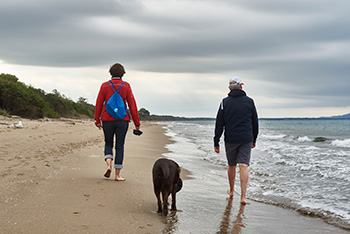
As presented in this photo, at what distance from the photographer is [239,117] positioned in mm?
4938

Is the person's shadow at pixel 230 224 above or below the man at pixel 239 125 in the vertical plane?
below

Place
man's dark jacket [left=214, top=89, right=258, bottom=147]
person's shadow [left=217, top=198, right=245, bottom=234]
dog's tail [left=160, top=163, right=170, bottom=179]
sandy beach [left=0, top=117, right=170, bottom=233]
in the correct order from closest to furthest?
1. sandy beach [left=0, top=117, right=170, bottom=233]
2. person's shadow [left=217, top=198, right=245, bottom=234]
3. dog's tail [left=160, top=163, right=170, bottom=179]
4. man's dark jacket [left=214, top=89, right=258, bottom=147]

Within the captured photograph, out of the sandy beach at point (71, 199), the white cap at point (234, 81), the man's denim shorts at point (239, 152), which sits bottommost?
the sandy beach at point (71, 199)

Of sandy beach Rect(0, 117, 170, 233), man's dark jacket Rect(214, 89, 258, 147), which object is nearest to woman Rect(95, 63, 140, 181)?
sandy beach Rect(0, 117, 170, 233)

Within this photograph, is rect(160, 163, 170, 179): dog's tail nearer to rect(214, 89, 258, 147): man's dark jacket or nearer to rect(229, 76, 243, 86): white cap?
rect(214, 89, 258, 147): man's dark jacket

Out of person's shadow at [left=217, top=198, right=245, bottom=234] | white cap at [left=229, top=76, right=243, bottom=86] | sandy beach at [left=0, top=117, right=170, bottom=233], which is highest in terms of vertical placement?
white cap at [left=229, top=76, right=243, bottom=86]

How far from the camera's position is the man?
4.94 meters

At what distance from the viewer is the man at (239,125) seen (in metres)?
4.94

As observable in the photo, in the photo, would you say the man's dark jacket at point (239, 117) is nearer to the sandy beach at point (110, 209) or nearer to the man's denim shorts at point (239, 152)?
the man's denim shorts at point (239, 152)

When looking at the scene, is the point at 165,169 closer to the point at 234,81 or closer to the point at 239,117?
the point at 239,117

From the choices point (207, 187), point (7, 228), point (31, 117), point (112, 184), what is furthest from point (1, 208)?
point (31, 117)

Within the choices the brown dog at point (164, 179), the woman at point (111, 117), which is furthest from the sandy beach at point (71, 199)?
the woman at point (111, 117)

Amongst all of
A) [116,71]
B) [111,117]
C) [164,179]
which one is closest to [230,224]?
[164,179]

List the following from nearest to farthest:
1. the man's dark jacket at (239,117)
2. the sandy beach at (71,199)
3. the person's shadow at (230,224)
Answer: the sandy beach at (71,199)
the person's shadow at (230,224)
the man's dark jacket at (239,117)
